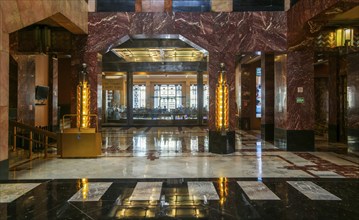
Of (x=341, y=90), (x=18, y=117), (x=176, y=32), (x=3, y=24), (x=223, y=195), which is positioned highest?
(x=176, y=32)

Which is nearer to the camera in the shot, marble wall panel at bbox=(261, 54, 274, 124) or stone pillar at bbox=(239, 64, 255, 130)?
marble wall panel at bbox=(261, 54, 274, 124)

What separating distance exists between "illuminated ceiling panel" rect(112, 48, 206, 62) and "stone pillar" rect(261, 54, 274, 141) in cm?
391

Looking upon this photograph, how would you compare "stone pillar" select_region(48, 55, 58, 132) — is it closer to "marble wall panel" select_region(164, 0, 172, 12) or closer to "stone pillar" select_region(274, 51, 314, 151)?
"marble wall panel" select_region(164, 0, 172, 12)

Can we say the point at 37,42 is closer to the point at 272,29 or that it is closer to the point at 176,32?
the point at 176,32

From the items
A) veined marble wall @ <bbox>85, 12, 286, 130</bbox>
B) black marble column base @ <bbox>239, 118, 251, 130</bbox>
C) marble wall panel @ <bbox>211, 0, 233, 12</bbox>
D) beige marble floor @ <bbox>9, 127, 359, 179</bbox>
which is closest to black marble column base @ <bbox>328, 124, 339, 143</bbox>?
beige marble floor @ <bbox>9, 127, 359, 179</bbox>

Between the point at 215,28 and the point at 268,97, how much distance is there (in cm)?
378

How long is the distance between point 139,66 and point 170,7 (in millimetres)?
8982

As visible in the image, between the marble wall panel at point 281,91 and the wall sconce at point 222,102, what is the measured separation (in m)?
1.86

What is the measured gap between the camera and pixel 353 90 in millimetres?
8977

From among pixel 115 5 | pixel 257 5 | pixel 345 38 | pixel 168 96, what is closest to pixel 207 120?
pixel 257 5

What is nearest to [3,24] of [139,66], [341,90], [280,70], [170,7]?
[170,7]

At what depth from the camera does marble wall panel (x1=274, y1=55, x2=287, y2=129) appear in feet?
31.2

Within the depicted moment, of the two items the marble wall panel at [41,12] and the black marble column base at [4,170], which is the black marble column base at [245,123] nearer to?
the marble wall panel at [41,12]

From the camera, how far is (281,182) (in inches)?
219
